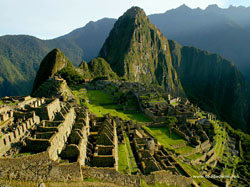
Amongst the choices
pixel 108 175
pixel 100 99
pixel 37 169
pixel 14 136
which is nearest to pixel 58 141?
pixel 37 169

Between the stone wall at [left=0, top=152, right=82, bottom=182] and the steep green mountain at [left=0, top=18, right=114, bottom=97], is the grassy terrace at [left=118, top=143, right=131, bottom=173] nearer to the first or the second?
the stone wall at [left=0, top=152, right=82, bottom=182]

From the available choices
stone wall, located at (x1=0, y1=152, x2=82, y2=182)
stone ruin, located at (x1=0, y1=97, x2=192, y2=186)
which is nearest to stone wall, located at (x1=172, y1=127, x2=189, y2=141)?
stone ruin, located at (x1=0, y1=97, x2=192, y2=186)

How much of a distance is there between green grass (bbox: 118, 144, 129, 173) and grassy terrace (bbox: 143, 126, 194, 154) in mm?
14450

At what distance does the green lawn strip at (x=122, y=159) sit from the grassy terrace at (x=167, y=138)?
14397 mm

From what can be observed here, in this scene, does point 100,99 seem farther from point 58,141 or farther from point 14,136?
point 14,136

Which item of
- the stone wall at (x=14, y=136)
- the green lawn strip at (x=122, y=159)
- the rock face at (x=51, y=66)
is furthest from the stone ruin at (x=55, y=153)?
the rock face at (x=51, y=66)

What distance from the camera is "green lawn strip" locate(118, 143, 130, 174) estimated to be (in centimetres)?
1982

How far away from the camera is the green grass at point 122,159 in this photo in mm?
19891

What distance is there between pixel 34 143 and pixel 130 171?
10229 millimetres

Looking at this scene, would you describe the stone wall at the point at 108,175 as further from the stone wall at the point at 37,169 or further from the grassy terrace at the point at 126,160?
the grassy terrace at the point at 126,160

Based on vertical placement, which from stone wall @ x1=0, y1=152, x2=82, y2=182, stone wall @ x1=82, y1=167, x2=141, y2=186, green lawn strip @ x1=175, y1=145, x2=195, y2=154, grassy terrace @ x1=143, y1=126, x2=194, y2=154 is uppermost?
stone wall @ x1=0, y1=152, x2=82, y2=182

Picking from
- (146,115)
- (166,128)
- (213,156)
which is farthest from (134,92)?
(213,156)

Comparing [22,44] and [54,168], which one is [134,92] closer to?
[54,168]

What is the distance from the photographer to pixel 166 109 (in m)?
56.3
